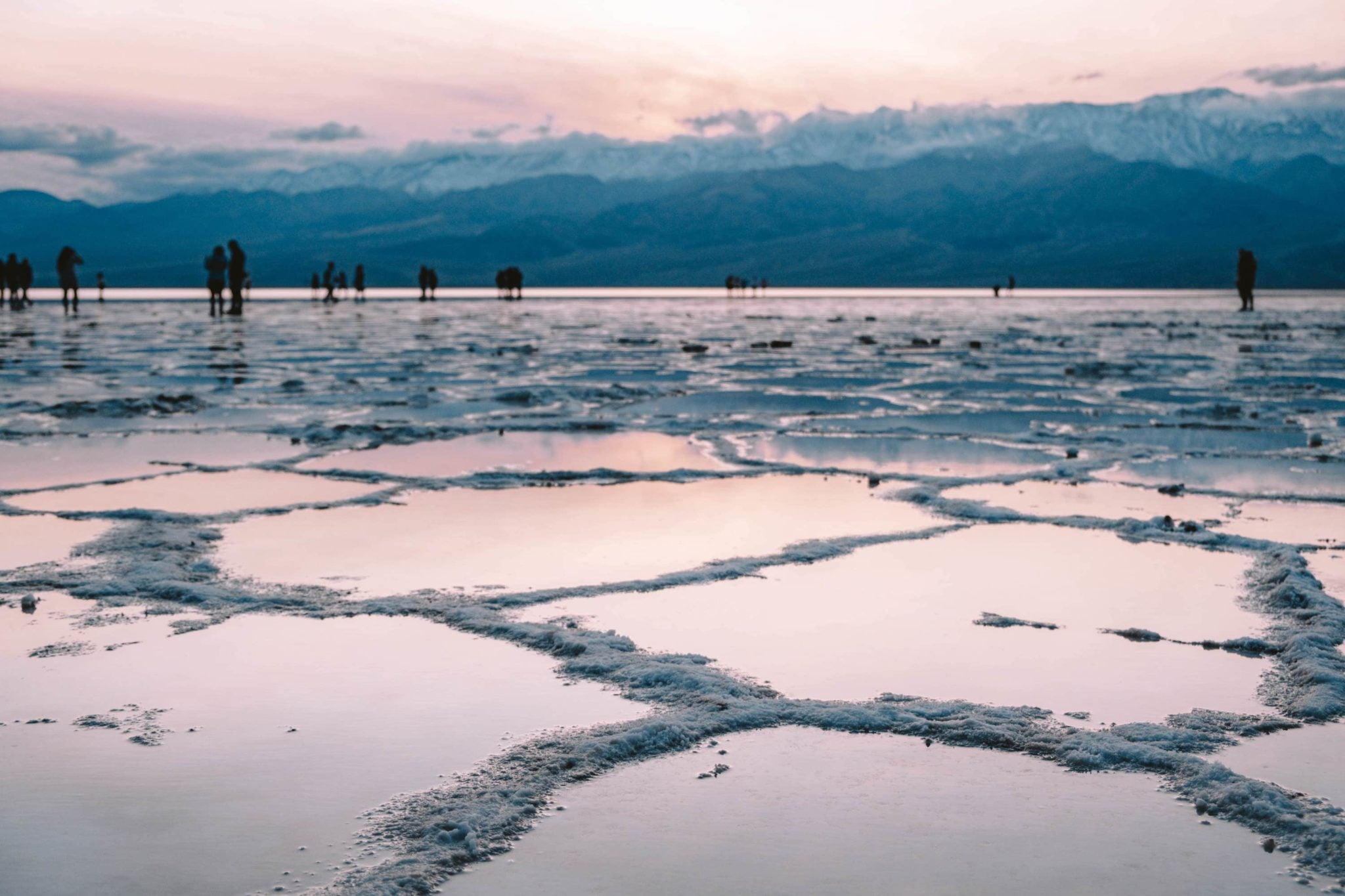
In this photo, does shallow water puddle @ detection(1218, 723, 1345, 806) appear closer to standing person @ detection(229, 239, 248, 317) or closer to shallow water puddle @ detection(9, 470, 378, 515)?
shallow water puddle @ detection(9, 470, 378, 515)

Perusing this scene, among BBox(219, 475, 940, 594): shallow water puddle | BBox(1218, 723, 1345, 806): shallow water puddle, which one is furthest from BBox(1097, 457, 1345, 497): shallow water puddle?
BBox(1218, 723, 1345, 806): shallow water puddle

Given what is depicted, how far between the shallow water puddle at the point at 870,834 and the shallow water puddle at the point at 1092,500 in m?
4.11

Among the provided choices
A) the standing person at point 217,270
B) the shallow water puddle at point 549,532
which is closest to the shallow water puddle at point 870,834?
the shallow water puddle at point 549,532

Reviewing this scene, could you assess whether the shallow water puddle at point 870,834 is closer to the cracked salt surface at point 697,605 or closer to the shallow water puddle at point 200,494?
the cracked salt surface at point 697,605

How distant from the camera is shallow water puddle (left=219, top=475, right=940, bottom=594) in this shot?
5.82 metres

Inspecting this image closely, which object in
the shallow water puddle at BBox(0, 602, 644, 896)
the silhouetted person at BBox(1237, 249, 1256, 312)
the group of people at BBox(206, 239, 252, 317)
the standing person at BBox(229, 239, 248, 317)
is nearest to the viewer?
the shallow water puddle at BBox(0, 602, 644, 896)

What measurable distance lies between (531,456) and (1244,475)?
524 cm

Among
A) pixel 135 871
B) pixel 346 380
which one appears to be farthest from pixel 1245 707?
pixel 346 380

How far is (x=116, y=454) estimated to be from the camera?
9852 millimetres

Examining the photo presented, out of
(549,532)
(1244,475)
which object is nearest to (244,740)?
(549,532)

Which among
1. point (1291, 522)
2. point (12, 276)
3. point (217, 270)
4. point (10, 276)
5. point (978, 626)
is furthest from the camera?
point (10, 276)

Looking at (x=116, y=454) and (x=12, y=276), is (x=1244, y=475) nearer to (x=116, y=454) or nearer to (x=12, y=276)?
(x=116, y=454)

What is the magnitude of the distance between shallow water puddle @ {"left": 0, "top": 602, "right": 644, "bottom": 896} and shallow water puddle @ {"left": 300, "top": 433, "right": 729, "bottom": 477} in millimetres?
4276

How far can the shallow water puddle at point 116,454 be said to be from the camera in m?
8.71
